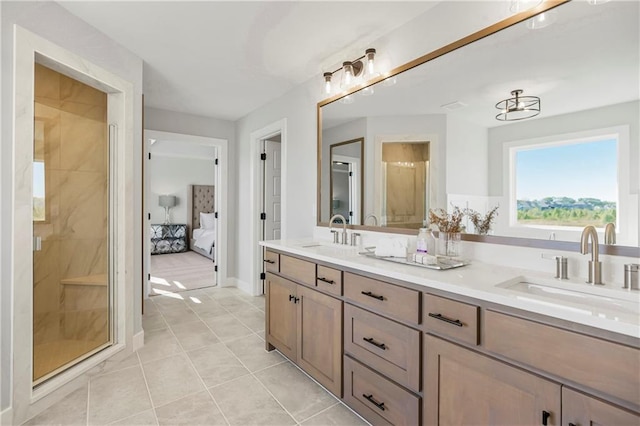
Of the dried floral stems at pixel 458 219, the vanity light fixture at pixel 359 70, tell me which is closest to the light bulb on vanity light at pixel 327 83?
the vanity light fixture at pixel 359 70

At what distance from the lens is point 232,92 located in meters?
3.52

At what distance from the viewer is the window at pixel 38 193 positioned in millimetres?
2104

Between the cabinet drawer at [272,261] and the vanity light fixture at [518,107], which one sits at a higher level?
the vanity light fixture at [518,107]

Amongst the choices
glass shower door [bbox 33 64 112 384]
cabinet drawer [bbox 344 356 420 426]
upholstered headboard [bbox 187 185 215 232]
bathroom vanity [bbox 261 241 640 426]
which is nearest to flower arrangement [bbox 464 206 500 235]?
bathroom vanity [bbox 261 241 640 426]

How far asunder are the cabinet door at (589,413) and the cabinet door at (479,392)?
1.0 inches

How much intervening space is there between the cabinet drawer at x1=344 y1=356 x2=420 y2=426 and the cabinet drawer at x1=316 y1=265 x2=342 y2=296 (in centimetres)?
39

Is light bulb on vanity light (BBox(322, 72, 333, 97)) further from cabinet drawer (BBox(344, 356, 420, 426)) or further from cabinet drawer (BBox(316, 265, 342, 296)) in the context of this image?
cabinet drawer (BBox(344, 356, 420, 426))

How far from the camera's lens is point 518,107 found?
5.17 feet

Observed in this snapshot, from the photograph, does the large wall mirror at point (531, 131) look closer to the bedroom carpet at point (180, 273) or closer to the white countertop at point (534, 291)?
the white countertop at point (534, 291)

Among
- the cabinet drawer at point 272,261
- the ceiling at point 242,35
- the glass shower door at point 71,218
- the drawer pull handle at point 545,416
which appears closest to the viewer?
the drawer pull handle at point 545,416

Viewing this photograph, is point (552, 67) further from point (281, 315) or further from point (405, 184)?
point (281, 315)

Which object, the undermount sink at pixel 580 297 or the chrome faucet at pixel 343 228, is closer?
the undermount sink at pixel 580 297

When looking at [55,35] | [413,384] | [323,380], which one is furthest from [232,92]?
[413,384]

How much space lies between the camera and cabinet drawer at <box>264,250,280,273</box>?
8.04 feet
